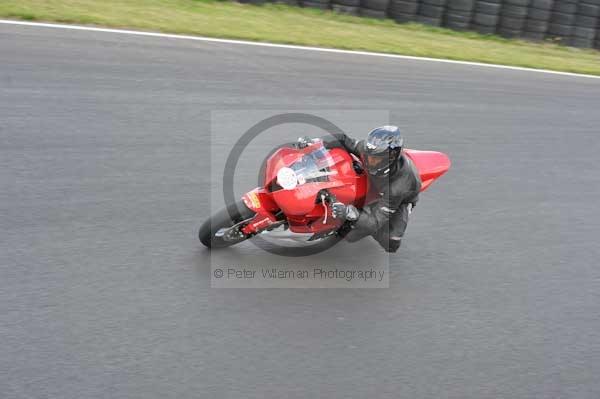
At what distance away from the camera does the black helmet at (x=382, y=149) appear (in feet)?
16.2

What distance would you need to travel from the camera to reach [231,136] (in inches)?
314

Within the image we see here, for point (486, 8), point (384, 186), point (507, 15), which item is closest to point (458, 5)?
point (486, 8)

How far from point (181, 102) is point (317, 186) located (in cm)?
410

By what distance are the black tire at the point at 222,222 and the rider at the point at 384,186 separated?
0.79m

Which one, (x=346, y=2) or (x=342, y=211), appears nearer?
(x=342, y=211)

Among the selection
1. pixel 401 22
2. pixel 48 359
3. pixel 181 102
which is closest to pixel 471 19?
pixel 401 22

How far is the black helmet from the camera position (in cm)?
493

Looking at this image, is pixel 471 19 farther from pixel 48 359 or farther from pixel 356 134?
pixel 48 359

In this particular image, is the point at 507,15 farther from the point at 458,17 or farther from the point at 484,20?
the point at 458,17

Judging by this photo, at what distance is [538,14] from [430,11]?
2.47m

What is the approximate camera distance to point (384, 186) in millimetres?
5242

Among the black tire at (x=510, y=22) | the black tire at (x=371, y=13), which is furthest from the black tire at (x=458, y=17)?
the black tire at (x=371, y=13)

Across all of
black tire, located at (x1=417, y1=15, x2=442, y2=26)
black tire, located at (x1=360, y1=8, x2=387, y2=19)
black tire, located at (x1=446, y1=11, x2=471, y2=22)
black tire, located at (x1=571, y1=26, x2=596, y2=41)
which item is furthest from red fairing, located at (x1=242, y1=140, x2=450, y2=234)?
black tire, located at (x1=571, y1=26, x2=596, y2=41)

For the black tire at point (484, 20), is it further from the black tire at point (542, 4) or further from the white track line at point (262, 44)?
the white track line at point (262, 44)
